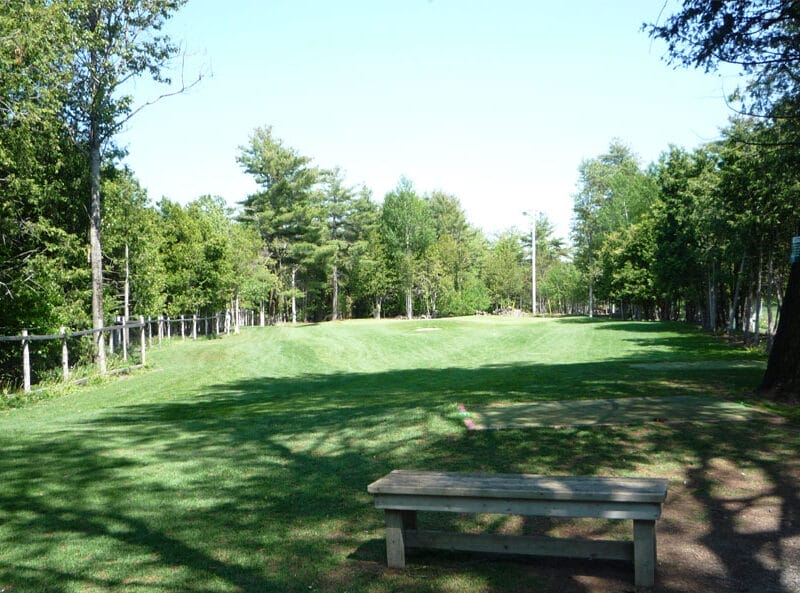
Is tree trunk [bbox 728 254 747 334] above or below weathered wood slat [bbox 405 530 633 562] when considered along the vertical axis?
above

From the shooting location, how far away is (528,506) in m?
3.93

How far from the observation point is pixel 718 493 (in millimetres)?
5594

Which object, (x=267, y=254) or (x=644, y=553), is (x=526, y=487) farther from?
(x=267, y=254)

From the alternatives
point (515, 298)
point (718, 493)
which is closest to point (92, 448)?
point (718, 493)

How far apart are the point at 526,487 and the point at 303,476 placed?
326cm

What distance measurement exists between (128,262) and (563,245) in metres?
88.0

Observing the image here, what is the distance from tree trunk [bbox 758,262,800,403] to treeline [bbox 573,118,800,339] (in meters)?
2.52

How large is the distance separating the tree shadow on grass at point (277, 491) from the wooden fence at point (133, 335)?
642 centimetres

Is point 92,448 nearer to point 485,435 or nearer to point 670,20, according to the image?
point 485,435

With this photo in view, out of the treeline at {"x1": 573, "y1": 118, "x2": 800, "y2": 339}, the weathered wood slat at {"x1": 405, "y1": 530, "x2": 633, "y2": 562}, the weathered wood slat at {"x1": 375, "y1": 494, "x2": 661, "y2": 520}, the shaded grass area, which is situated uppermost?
the treeline at {"x1": 573, "y1": 118, "x2": 800, "y2": 339}

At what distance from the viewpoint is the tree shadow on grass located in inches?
166

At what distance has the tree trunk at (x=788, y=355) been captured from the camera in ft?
30.3

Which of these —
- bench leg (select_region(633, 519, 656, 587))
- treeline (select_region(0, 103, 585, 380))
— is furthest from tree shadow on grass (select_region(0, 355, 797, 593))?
treeline (select_region(0, 103, 585, 380))

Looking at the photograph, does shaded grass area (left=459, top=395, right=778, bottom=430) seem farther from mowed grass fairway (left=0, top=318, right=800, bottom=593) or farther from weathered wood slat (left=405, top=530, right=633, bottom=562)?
weathered wood slat (left=405, top=530, right=633, bottom=562)
